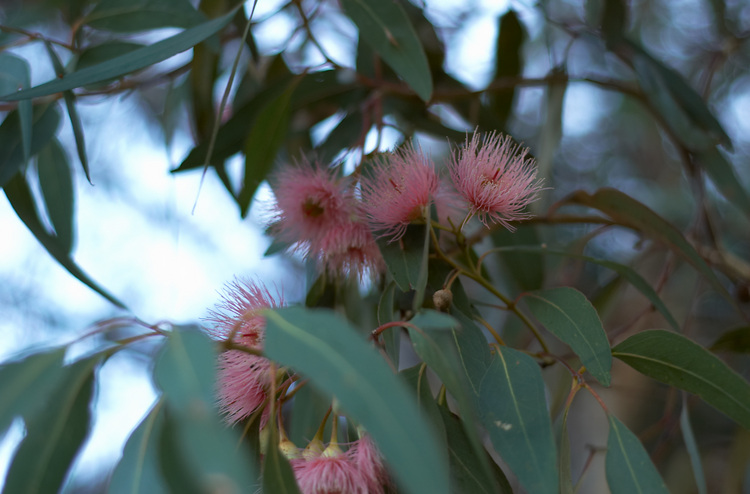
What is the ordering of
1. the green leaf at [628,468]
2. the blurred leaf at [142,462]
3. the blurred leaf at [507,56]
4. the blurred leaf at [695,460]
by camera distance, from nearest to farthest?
the blurred leaf at [142,462] → the green leaf at [628,468] → the blurred leaf at [695,460] → the blurred leaf at [507,56]

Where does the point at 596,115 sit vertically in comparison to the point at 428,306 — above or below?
below

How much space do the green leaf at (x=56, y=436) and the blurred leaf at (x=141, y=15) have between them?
1.66ft

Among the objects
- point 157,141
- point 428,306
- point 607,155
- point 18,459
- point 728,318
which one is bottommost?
point 728,318

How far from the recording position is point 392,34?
2.46ft

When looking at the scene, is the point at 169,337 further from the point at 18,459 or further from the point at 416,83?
the point at 416,83

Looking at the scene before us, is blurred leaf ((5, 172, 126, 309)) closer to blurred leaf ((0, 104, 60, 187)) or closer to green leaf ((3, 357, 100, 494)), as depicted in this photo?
blurred leaf ((0, 104, 60, 187))

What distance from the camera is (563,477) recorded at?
1.86ft

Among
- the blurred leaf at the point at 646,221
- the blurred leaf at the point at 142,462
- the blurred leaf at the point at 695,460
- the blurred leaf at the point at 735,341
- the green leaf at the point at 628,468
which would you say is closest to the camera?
the blurred leaf at the point at 142,462

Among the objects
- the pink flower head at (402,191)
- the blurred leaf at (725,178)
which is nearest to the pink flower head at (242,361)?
the pink flower head at (402,191)

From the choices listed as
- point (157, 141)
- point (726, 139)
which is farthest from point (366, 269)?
point (157, 141)

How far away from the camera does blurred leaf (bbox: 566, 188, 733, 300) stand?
2.55 ft

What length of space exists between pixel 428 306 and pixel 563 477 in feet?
0.72

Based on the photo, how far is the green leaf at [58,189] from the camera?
0.80 metres

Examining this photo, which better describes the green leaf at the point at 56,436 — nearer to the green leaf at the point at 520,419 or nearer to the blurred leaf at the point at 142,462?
the blurred leaf at the point at 142,462
